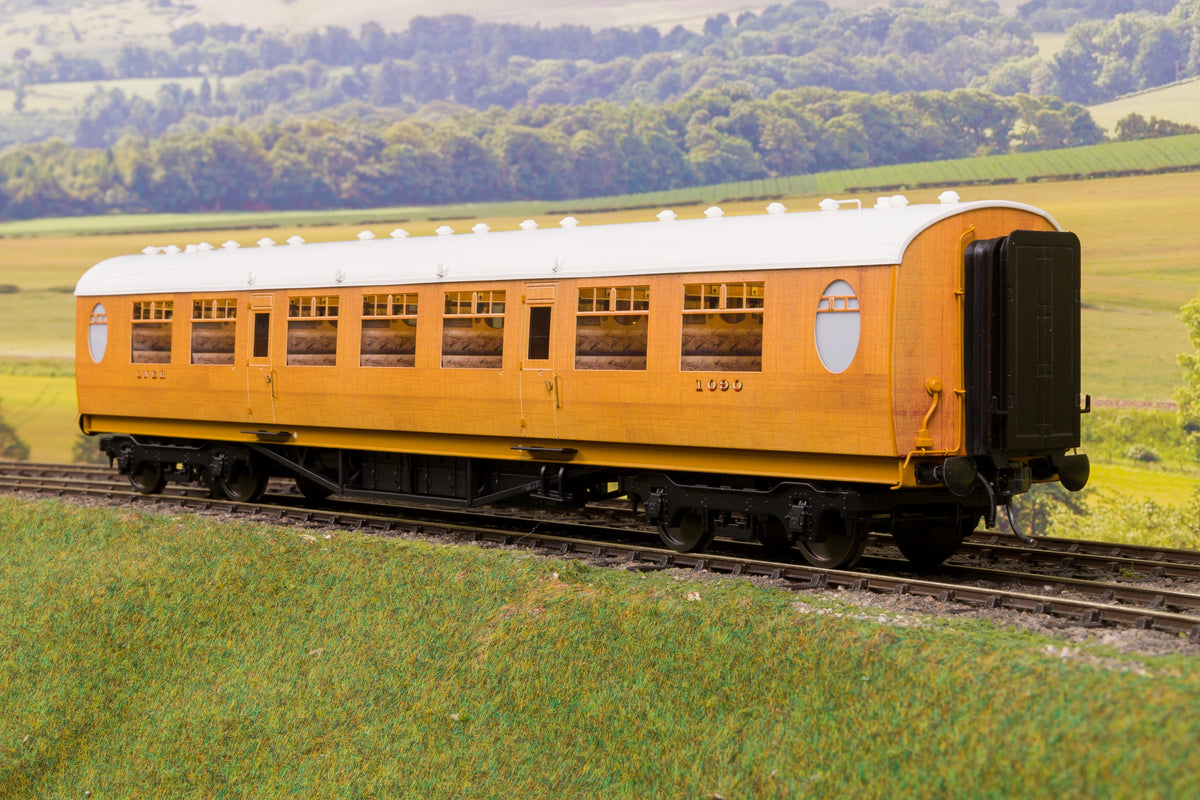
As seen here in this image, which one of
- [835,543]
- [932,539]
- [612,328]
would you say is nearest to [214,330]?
[612,328]

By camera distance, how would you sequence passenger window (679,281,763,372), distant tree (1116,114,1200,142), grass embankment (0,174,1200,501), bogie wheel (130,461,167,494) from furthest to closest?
distant tree (1116,114,1200,142) < grass embankment (0,174,1200,501) < bogie wheel (130,461,167,494) < passenger window (679,281,763,372)

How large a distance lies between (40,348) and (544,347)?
1739 inches

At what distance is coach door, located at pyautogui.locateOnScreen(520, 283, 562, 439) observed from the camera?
43.6ft

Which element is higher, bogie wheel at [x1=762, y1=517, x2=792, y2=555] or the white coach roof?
the white coach roof

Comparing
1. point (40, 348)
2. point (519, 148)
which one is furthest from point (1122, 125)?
point (40, 348)

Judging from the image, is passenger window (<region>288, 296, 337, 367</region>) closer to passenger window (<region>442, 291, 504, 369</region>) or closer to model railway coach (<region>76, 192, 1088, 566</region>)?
model railway coach (<region>76, 192, 1088, 566</region>)

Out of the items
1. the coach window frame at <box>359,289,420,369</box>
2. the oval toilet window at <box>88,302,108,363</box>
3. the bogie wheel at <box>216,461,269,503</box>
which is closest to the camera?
the coach window frame at <box>359,289,420,369</box>

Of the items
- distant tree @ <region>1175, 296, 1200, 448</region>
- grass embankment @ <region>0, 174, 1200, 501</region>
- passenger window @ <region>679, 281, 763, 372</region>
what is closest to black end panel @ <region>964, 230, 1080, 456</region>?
passenger window @ <region>679, 281, 763, 372</region>

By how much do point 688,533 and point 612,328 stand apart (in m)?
2.47

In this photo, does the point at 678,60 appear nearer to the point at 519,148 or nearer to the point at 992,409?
the point at 519,148

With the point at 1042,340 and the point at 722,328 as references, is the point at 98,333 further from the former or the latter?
the point at 1042,340

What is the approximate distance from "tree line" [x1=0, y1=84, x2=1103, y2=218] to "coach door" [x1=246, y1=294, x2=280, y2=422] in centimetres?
3664

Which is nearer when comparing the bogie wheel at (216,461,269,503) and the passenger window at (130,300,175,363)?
the passenger window at (130,300,175,363)

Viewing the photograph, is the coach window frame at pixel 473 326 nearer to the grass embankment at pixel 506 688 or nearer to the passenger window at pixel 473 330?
the passenger window at pixel 473 330
